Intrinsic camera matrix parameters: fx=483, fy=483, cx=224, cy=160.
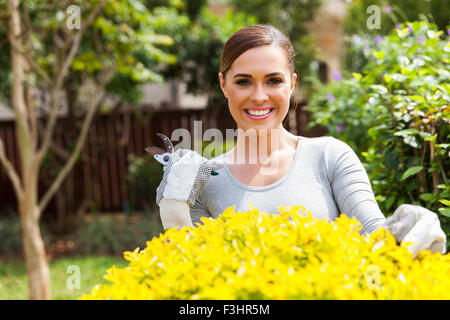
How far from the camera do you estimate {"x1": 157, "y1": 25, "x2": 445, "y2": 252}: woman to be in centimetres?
164

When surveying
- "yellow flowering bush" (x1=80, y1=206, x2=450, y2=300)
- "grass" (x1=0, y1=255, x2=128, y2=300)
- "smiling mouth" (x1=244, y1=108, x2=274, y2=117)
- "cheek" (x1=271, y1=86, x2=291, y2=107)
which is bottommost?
"grass" (x1=0, y1=255, x2=128, y2=300)

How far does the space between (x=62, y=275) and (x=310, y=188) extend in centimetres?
546

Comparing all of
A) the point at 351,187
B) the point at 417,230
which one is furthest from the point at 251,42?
the point at 417,230

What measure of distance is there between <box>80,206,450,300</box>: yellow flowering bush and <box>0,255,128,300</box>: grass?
13.8 feet

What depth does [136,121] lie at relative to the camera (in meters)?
9.14

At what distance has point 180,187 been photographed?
1615 mm

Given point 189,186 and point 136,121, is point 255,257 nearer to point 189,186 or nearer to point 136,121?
point 189,186

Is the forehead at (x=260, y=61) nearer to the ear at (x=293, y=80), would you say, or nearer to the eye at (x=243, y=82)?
the eye at (x=243, y=82)

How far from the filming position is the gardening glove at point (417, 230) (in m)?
1.22

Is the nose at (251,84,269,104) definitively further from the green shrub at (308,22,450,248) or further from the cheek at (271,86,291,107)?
the green shrub at (308,22,450,248)

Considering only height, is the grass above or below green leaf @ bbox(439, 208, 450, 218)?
below

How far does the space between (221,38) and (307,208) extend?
23.0 feet

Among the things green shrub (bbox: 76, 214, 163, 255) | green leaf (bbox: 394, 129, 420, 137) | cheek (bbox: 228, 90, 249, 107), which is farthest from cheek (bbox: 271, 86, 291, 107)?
green shrub (bbox: 76, 214, 163, 255)

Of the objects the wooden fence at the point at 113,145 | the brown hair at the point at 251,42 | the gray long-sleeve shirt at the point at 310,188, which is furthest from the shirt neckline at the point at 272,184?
the wooden fence at the point at 113,145
